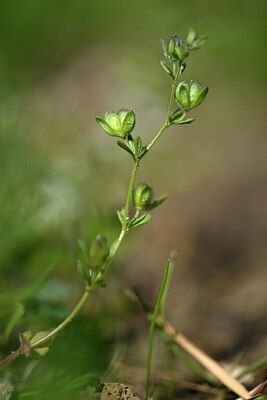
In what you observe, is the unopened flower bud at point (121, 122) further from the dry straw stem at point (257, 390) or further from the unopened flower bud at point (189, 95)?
the dry straw stem at point (257, 390)

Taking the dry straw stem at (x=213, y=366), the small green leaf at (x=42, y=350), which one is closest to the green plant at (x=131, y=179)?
the small green leaf at (x=42, y=350)

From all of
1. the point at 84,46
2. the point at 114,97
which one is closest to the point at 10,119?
the point at 114,97

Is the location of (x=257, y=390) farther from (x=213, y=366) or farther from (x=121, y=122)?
(x=121, y=122)

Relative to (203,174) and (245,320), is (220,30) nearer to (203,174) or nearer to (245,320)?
(203,174)


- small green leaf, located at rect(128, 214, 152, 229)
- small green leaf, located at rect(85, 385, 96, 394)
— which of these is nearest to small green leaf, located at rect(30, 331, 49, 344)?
small green leaf, located at rect(85, 385, 96, 394)

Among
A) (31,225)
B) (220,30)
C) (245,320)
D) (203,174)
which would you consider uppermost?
(220,30)

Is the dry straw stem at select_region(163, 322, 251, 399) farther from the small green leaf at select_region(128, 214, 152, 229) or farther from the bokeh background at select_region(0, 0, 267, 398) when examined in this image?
the small green leaf at select_region(128, 214, 152, 229)

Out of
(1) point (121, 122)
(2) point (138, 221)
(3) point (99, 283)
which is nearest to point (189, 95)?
(1) point (121, 122)
